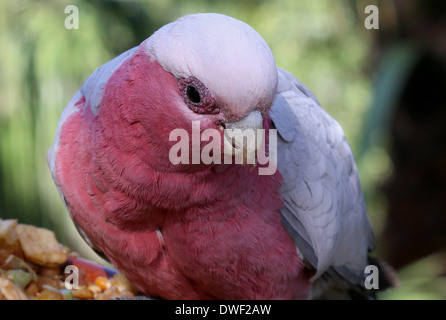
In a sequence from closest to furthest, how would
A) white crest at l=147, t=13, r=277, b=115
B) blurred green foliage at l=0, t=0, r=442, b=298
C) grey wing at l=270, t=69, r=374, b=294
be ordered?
white crest at l=147, t=13, r=277, b=115, grey wing at l=270, t=69, r=374, b=294, blurred green foliage at l=0, t=0, r=442, b=298

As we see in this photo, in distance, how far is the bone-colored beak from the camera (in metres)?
1.10

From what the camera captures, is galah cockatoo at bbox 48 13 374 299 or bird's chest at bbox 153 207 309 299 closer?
galah cockatoo at bbox 48 13 374 299

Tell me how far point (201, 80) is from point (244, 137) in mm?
150

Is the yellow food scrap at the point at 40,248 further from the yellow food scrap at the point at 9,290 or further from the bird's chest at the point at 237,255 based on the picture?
Result: the bird's chest at the point at 237,255

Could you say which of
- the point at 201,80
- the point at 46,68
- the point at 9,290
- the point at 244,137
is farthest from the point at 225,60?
the point at 46,68

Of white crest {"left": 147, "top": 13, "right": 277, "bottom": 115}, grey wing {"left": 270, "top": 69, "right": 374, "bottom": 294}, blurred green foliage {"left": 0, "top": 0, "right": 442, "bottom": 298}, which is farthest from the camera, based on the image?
blurred green foliage {"left": 0, "top": 0, "right": 442, "bottom": 298}

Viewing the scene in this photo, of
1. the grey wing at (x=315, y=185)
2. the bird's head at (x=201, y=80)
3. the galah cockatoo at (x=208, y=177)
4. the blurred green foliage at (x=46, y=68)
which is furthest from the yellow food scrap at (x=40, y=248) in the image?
the blurred green foliage at (x=46, y=68)

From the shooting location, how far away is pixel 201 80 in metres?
1.06

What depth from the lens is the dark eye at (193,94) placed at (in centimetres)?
108

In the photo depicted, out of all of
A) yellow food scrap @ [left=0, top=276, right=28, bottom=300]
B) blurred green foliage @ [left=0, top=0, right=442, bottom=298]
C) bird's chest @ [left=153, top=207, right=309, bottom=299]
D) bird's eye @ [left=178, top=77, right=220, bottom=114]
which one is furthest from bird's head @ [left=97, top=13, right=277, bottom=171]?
blurred green foliage @ [left=0, top=0, right=442, bottom=298]

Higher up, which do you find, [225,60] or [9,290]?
[225,60]

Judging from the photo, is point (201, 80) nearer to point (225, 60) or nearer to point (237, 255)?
point (225, 60)

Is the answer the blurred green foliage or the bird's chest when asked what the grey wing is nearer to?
the bird's chest

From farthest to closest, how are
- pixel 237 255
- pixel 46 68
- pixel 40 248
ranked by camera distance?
pixel 46 68 → pixel 40 248 → pixel 237 255
